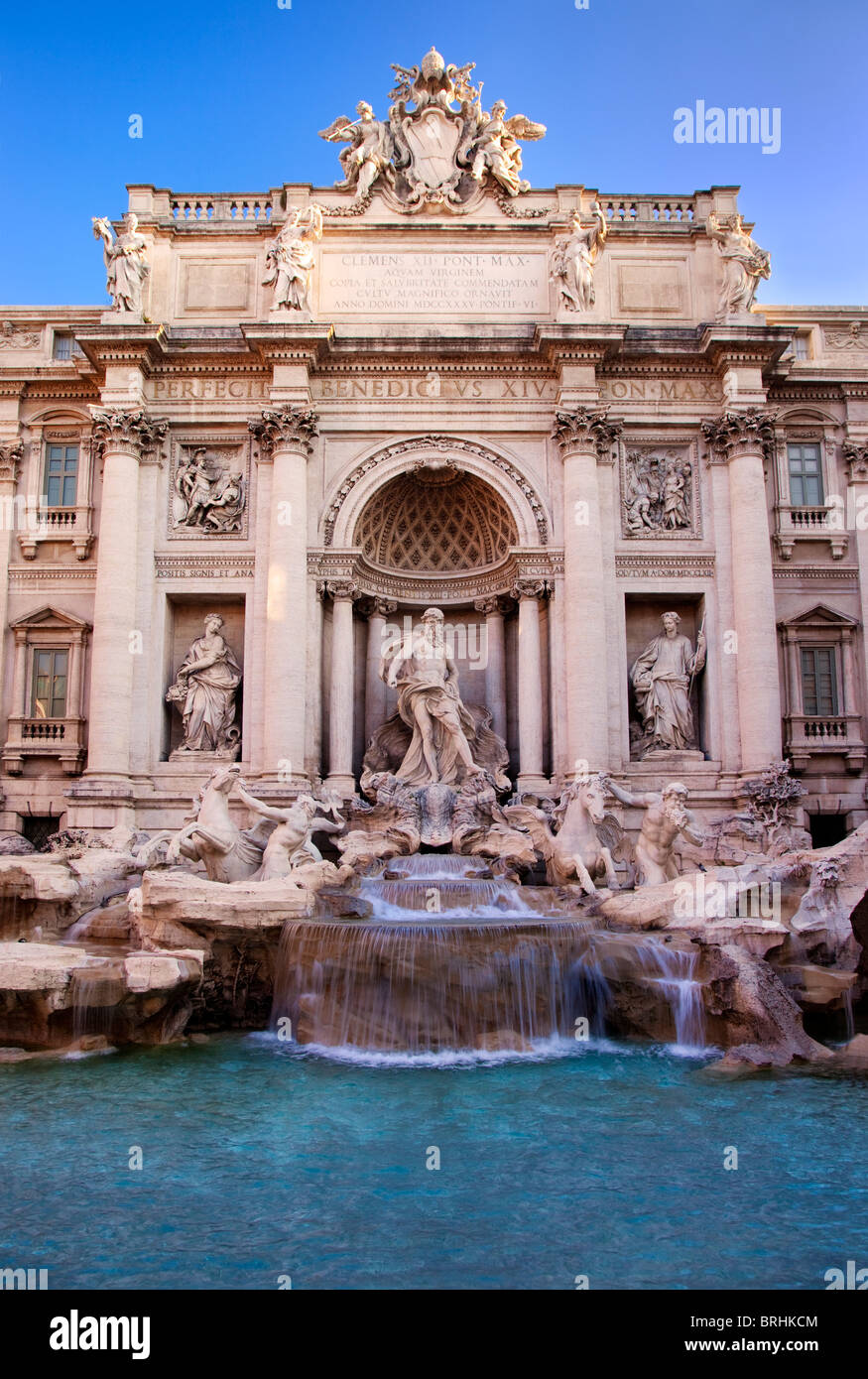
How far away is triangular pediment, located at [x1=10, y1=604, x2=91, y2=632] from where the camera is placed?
20.4 m

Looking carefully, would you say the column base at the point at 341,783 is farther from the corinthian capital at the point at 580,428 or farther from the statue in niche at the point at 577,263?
the statue in niche at the point at 577,263

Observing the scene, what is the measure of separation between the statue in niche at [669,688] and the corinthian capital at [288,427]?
312 inches

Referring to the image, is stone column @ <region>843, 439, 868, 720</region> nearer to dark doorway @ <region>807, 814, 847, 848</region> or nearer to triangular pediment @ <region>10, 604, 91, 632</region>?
dark doorway @ <region>807, 814, 847, 848</region>

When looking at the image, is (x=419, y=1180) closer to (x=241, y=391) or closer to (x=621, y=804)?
(x=621, y=804)

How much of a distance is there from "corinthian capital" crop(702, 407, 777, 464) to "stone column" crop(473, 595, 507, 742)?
5485mm

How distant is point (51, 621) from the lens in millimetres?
20484

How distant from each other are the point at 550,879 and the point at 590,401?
953 centimetres

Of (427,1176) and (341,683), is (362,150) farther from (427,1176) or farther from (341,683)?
(427,1176)

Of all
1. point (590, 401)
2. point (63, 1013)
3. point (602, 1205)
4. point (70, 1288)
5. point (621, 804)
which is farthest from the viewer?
point (590, 401)

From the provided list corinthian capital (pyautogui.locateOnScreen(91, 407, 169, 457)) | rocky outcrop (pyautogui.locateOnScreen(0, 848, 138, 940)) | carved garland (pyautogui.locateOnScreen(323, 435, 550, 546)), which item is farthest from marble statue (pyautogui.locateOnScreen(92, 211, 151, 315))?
rocky outcrop (pyautogui.locateOnScreen(0, 848, 138, 940))

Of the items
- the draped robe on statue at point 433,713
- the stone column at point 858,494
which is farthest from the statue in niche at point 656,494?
the draped robe on statue at point 433,713

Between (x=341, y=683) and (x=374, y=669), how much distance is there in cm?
153

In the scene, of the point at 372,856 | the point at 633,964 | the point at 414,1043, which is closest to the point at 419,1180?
the point at 414,1043

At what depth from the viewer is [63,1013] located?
1080 centimetres
